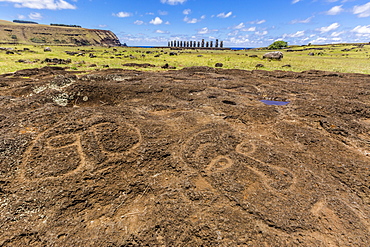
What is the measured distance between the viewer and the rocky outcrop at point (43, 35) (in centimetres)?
10869

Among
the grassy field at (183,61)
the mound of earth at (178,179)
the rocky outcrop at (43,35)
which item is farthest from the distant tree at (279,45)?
the rocky outcrop at (43,35)

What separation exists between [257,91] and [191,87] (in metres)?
4.59

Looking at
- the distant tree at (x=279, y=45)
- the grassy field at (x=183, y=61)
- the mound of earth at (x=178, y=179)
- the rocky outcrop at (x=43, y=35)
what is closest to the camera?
the mound of earth at (x=178, y=179)

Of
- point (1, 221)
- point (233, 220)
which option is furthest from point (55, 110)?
point (233, 220)

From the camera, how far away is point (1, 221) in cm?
306

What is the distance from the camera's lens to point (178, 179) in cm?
413

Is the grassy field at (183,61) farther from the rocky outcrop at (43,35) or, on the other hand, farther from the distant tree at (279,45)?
the rocky outcrop at (43,35)

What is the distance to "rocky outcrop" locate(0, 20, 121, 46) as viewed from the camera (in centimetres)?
10869

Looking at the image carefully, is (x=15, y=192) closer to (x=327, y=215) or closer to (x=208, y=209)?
(x=208, y=209)

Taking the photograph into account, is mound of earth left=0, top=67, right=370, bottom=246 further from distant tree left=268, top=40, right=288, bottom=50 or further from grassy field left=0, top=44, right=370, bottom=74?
A: distant tree left=268, top=40, right=288, bottom=50

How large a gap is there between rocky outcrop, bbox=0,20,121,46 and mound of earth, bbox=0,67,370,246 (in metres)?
132

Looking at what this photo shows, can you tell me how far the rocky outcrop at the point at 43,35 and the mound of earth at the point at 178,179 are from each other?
5198 inches

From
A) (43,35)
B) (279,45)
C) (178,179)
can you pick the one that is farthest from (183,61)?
(43,35)

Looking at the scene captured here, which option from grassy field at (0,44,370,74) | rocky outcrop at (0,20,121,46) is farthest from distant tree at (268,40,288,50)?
rocky outcrop at (0,20,121,46)
